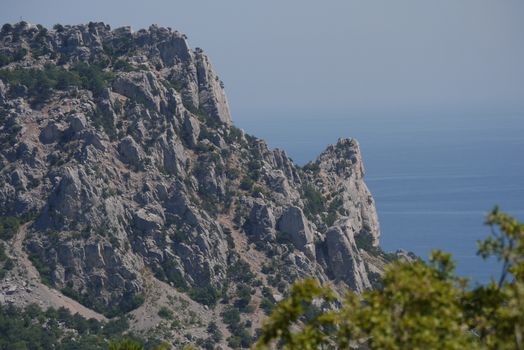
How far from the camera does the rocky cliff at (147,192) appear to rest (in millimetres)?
92688

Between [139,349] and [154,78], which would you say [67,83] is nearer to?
[154,78]

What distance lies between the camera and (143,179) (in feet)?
327

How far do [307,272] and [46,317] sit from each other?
27324 mm

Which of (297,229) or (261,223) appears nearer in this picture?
(261,223)

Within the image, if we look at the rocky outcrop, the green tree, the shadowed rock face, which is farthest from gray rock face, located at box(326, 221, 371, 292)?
the green tree

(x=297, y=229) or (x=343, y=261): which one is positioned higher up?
(x=297, y=229)

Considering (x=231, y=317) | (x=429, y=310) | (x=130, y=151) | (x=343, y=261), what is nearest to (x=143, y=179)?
(x=130, y=151)

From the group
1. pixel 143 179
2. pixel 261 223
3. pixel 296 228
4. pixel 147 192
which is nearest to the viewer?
pixel 147 192

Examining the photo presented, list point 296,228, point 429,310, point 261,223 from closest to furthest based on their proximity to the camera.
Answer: point 429,310 → point 261,223 → point 296,228

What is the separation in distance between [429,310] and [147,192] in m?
74.5

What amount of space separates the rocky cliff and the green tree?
2426 inches

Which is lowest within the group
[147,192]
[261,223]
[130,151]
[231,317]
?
[231,317]

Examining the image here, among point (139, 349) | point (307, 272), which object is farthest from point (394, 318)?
point (307, 272)

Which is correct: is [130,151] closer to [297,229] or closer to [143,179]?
[143,179]
